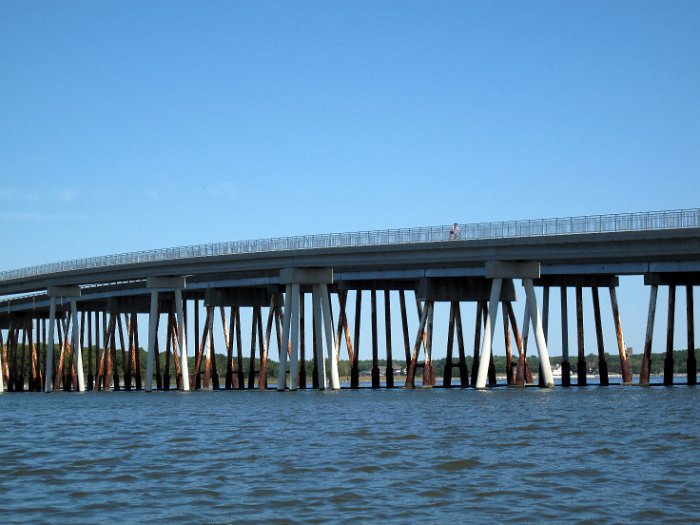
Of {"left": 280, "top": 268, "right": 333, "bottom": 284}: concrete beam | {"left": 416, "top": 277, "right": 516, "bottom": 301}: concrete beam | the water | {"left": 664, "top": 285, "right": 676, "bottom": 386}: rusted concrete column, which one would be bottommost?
the water

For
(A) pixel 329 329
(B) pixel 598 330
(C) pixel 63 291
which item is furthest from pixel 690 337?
(C) pixel 63 291

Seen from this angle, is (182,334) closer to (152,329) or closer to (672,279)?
(152,329)

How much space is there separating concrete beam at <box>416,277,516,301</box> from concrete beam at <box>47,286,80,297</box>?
31.5 m

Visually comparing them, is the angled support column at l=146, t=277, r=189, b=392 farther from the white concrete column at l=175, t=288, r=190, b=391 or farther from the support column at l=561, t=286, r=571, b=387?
the support column at l=561, t=286, r=571, b=387

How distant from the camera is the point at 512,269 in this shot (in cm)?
6462

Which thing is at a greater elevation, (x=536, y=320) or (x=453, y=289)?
(x=453, y=289)

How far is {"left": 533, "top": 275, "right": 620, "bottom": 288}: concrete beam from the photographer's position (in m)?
77.9

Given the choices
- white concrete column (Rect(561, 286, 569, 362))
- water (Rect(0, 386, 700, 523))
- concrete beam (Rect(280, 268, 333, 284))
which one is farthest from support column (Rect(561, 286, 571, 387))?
water (Rect(0, 386, 700, 523))

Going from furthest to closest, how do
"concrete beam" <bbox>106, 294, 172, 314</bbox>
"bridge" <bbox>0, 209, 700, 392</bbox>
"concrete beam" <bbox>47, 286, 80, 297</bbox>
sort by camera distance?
1. "concrete beam" <bbox>106, 294, 172, 314</bbox>
2. "concrete beam" <bbox>47, 286, 80, 297</bbox>
3. "bridge" <bbox>0, 209, 700, 392</bbox>

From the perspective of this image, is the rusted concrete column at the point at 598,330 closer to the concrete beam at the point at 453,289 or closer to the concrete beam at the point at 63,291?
the concrete beam at the point at 453,289

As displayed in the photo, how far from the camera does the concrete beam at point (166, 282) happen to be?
8394 cm

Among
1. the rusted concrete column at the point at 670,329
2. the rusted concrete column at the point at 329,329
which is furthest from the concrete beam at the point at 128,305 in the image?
the rusted concrete column at the point at 670,329

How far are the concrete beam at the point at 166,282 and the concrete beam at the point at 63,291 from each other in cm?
1375

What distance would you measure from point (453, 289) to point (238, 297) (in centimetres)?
1946
